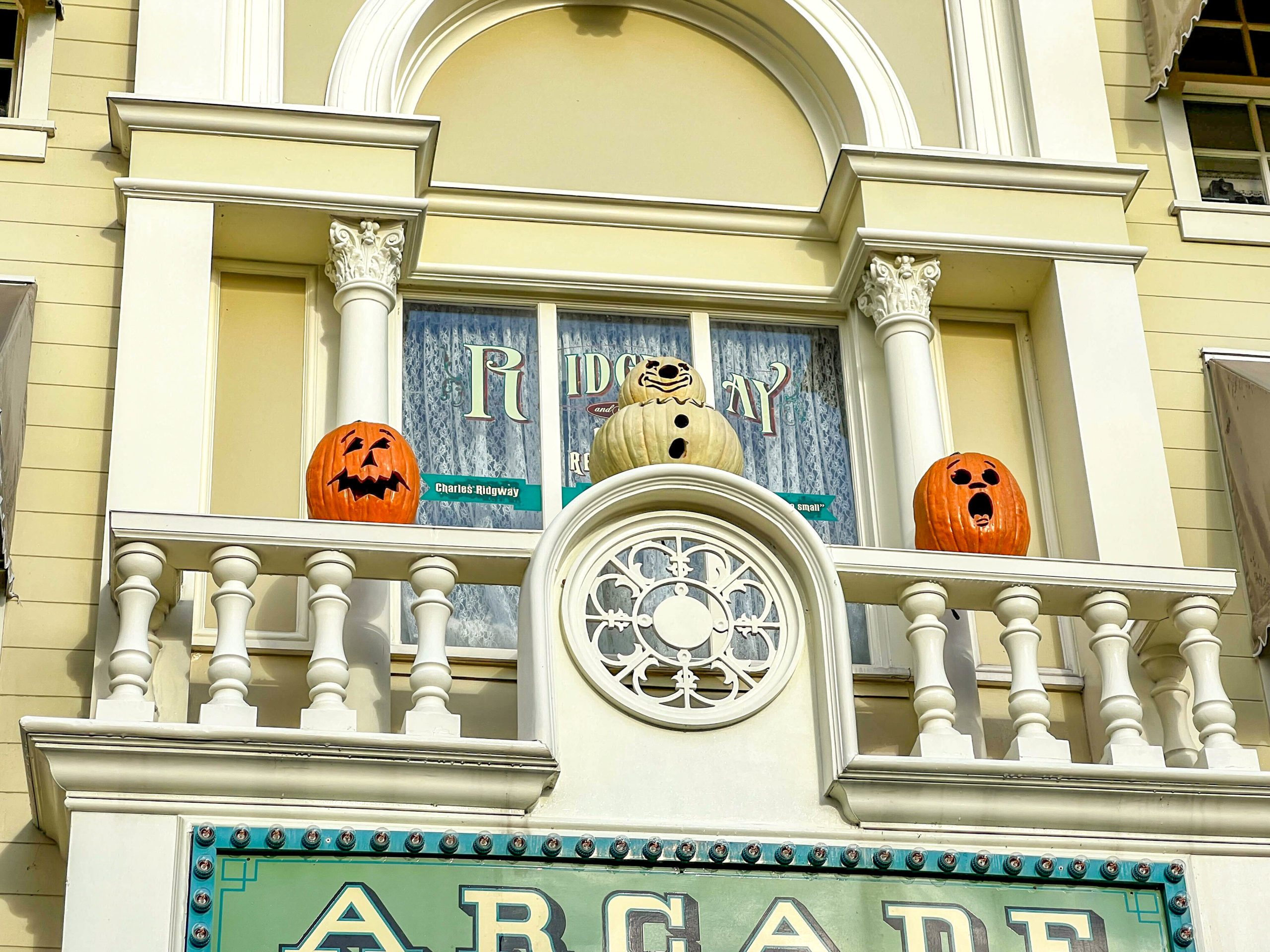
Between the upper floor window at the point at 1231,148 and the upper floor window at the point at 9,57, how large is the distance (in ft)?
23.5

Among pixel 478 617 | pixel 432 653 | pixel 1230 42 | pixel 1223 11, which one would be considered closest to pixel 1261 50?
pixel 1230 42

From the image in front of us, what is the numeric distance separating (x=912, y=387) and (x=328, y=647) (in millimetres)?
4003

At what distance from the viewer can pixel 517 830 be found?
903cm

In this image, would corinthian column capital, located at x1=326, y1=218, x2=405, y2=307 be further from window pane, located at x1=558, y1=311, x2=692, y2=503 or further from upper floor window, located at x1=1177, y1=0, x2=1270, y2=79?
upper floor window, located at x1=1177, y1=0, x2=1270, y2=79

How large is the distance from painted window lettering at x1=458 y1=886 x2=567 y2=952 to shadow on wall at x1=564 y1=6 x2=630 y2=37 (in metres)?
6.41

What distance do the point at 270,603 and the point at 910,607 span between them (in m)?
3.36

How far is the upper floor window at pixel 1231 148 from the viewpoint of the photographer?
13.4 metres

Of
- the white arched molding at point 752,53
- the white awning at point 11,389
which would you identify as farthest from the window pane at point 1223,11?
the white awning at point 11,389

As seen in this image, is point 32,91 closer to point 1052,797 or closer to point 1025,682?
point 1025,682

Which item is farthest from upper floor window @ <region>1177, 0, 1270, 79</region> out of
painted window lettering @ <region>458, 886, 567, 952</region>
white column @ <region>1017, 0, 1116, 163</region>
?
painted window lettering @ <region>458, 886, 567, 952</region>

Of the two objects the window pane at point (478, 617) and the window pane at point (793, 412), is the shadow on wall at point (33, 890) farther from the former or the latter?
the window pane at point (793, 412)

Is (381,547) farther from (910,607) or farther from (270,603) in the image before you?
(910,607)

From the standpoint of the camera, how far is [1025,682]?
9789mm

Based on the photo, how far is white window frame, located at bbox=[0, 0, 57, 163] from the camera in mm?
12039
